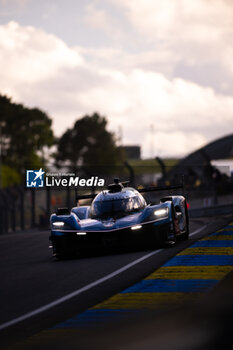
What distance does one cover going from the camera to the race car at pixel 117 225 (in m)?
14.6

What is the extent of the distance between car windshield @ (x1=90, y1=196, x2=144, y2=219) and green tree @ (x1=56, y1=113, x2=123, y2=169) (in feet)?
291

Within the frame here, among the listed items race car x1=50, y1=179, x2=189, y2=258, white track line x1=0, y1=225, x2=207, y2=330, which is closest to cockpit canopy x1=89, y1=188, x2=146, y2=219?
race car x1=50, y1=179, x2=189, y2=258

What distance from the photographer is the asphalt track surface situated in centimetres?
869

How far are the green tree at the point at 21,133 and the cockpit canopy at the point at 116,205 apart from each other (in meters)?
76.4

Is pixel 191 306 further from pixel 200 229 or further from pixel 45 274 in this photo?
pixel 200 229

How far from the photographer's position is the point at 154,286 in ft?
33.8

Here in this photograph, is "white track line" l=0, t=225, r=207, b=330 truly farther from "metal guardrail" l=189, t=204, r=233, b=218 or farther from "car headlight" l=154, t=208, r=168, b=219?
"metal guardrail" l=189, t=204, r=233, b=218

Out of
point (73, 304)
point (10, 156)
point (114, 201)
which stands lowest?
point (73, 304)

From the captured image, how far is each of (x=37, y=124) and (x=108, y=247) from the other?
269 ft

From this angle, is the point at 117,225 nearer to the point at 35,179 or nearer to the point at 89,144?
the point at 35,179

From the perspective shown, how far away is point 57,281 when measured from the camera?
37.9 feet

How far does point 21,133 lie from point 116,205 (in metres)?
79.7

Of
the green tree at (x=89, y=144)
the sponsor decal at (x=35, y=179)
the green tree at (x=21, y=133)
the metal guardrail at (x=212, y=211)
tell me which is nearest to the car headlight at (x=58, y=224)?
the metal guardrail at (x=212, y=211)

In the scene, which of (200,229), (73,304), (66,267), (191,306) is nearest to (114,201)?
(66,267)
